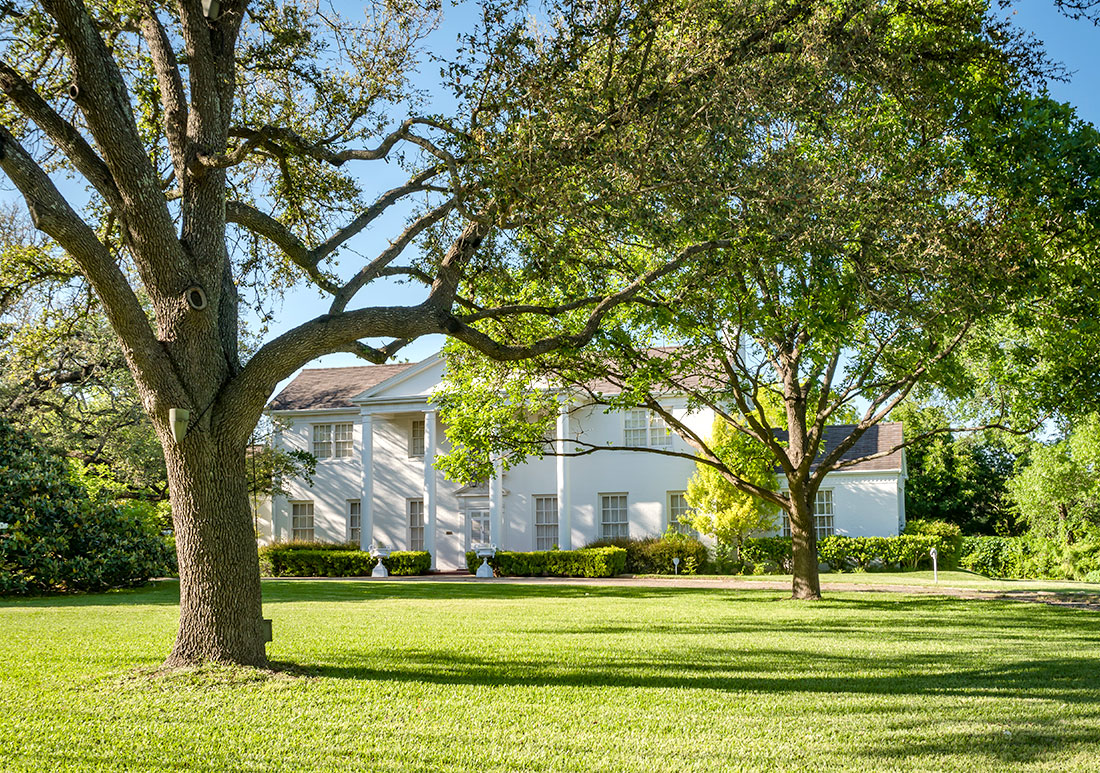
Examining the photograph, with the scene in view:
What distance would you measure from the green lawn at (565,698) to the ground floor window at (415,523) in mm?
21137

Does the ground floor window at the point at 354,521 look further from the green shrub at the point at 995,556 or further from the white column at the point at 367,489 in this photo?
the green shrub at the point at 995,556

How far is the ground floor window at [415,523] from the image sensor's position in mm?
35062

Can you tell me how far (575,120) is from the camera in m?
8.91

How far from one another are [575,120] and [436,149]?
5.64 ft

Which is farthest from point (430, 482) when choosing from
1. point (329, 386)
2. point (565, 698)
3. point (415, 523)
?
point (565, 698)

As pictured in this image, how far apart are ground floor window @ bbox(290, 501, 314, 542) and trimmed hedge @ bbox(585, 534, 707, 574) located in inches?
499

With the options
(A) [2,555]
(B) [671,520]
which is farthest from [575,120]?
(B) [671,520]

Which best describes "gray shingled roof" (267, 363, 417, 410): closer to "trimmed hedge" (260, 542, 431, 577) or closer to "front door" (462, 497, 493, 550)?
"front door" (462, 497, 493, 550)

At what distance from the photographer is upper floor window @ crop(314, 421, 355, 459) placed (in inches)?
1423

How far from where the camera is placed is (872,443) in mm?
34531

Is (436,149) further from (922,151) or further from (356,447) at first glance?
(356,447)

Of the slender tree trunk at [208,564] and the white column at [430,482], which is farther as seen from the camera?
the white column at [430,482]

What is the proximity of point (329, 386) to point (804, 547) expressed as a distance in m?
24.3

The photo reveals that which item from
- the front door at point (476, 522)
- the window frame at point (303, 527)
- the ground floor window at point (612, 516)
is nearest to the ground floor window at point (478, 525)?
the front door at point (476, 522)
